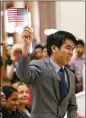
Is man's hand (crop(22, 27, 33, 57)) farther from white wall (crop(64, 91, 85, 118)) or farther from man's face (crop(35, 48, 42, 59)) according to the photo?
man's face (crop(35, 48, 42, 59))

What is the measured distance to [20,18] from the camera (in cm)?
163

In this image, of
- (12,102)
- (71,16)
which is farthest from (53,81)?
(71,16)

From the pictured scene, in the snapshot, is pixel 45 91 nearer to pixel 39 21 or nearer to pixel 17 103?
pixel 17 103

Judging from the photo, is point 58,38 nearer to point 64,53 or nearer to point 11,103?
point 64,53

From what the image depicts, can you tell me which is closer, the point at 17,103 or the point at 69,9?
the point at 17,103

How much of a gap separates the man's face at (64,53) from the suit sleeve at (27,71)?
13cm

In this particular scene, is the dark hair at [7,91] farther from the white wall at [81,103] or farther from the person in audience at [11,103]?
the white wall at [81,103]

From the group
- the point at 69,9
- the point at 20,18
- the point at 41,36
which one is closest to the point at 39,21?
the point at 41,36

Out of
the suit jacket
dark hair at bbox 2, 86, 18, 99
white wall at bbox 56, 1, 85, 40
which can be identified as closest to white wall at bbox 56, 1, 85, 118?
white wall at bbox 56, 1, 85, 40

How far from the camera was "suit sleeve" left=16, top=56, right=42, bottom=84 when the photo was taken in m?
1.39

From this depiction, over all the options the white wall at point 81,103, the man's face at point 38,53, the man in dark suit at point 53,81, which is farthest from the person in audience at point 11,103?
the man's face at point 38,53

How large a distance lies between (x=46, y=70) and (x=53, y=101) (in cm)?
17

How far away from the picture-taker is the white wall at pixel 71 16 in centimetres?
504

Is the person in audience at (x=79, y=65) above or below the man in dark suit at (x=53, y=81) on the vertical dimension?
below
